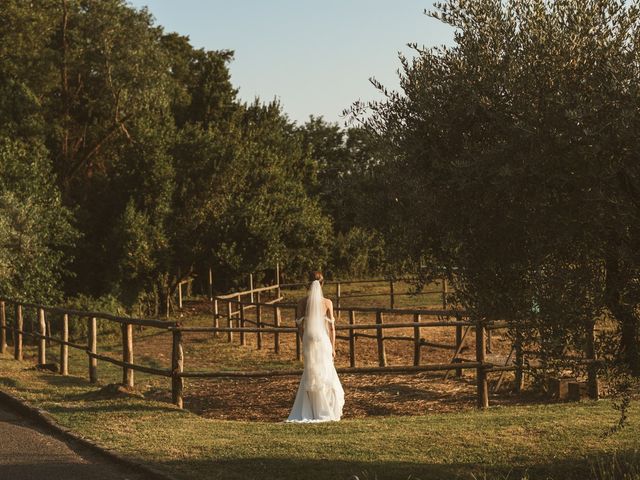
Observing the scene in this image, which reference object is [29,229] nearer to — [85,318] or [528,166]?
[85,318]

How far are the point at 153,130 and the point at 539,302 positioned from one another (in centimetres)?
2677

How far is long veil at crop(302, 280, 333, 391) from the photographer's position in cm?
1300

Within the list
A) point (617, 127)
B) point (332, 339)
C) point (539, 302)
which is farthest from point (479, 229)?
point (332, 339)

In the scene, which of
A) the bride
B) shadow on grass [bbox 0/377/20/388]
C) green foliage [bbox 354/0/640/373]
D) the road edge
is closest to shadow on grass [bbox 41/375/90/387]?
shadow on grass [bbox 0/377/20/388]

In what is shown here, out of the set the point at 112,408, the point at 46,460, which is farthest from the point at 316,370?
the point at 46,460

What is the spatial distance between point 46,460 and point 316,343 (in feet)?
13.8

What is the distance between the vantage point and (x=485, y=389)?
13.7m

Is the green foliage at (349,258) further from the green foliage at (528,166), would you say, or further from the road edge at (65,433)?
the green foliage at (528,166)

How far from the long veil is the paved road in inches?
139

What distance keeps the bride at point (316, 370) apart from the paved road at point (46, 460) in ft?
10.9

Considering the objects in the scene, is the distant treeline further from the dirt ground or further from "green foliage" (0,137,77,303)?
the dirt ground

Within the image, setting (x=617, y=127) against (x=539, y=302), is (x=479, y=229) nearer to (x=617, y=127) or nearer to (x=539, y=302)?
(x=539, y=302)

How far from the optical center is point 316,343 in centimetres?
1306

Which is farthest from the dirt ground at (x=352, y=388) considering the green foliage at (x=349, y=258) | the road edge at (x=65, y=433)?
the green foliage at (x=349, y=258)
